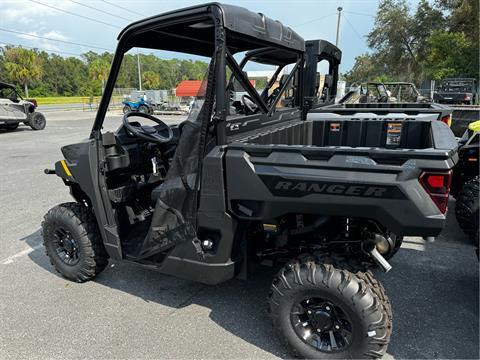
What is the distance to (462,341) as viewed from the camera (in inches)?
93.0

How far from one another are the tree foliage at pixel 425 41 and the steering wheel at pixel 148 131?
27.5m

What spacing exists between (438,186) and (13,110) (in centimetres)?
1626

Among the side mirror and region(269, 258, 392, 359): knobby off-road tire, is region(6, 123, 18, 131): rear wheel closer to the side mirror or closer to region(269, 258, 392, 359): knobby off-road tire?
the side mirror

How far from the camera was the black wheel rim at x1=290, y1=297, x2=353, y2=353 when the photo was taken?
2.15 meters

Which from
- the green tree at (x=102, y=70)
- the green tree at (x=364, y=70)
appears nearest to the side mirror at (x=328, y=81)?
the green tree at (x=102, y=70)

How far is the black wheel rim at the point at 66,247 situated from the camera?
3182mm

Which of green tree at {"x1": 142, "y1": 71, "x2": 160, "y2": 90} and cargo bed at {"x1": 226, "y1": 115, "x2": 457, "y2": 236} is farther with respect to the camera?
green tree at {"x1": 142, "y1": 71, "x2": 160, "y2": 90}

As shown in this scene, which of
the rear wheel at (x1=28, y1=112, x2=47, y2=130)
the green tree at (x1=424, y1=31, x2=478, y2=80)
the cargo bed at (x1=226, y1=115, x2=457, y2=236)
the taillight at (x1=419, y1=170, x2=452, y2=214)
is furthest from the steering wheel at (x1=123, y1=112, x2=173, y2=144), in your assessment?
the green tree at (x1=424, y1=31, x2=478, y2=80)

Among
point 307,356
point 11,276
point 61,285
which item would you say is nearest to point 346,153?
point 307,356

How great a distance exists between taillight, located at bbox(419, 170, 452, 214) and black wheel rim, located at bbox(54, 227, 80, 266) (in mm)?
2761

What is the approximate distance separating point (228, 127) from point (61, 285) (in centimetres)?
213

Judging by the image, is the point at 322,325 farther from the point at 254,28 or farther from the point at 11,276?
the point at 11,276

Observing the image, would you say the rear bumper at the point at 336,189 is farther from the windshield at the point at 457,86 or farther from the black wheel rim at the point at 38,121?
the windshield at the point at 457,86

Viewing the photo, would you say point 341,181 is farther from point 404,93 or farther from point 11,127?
point 404,93
